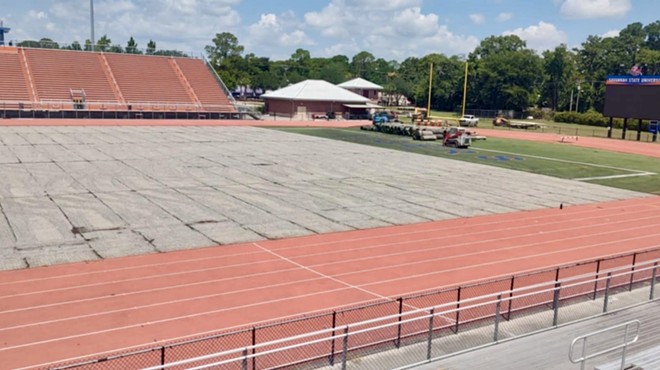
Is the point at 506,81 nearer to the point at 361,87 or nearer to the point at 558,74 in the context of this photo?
the point at 558,74

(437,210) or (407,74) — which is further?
(407,74)

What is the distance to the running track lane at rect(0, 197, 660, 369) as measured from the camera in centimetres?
1336

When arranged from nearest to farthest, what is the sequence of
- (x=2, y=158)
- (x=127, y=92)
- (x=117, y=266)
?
(x=117, y=266) < (x=2, y=158) < (x=127, y=92)

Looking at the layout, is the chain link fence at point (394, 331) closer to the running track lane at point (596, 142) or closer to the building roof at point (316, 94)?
the running track lane at point (596, 142)

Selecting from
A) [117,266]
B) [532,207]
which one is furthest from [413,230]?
[117,266]

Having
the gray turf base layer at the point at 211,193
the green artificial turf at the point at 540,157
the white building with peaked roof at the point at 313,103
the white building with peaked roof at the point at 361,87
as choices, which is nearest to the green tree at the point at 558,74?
the white building with peaked roof at the point at 361,87

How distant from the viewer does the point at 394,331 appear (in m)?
12.6

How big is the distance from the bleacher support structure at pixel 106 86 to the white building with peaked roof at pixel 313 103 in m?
9.45

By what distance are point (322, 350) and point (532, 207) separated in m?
20.5

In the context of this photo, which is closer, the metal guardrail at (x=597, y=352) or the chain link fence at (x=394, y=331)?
the chain link fence at (x=394, y=331)

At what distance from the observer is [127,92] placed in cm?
8438

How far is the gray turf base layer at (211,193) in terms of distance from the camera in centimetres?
2141

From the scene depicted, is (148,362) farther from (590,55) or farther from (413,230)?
(590,55)

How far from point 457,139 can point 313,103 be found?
4273cm
